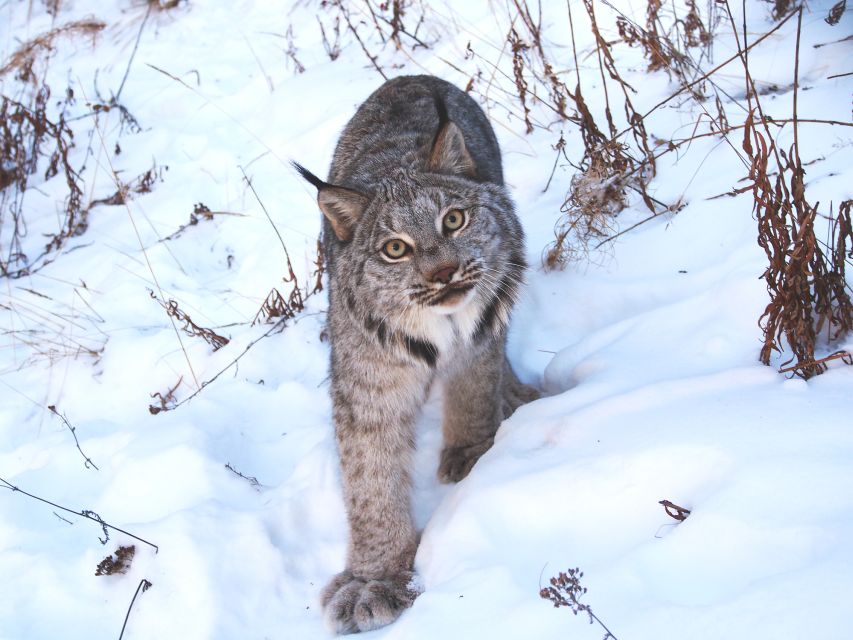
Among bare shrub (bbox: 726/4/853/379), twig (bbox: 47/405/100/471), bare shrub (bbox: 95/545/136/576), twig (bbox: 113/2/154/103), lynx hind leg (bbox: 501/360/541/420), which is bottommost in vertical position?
bare shrub (bbox: 95/545/136/576)

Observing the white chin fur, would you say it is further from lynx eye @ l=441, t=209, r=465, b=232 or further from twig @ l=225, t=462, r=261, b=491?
twig @ l=225, t=462, r=261, b=491

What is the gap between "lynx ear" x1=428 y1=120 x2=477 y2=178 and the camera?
331 cm

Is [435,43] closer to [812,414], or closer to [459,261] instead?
[459,261]

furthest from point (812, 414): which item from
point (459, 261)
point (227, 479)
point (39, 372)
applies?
point (39, 372)

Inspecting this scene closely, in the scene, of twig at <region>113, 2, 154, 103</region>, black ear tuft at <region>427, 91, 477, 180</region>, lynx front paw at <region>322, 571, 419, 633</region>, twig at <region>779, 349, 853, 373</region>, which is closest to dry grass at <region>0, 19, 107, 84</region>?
twig at <region>113, 2, 154, 103</region>

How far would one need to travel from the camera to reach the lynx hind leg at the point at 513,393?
398 centimetres

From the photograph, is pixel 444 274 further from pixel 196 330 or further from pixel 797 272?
pixel 196 330

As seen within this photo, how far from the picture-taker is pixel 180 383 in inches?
183

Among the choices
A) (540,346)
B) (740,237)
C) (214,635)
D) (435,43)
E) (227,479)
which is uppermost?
A: (435,43)

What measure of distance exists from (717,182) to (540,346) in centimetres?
134

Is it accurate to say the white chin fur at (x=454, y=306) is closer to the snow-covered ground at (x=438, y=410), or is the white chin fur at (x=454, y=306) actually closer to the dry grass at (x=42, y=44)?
the snow-covered ground at (x=438, y=410)

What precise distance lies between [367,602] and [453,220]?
1.48 metres

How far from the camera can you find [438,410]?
13.9 ft

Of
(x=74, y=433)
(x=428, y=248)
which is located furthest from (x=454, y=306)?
(x=74, y=433)
